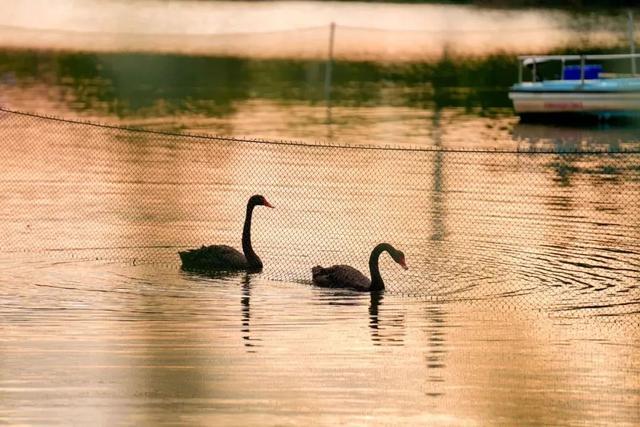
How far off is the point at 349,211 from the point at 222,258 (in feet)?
14.2

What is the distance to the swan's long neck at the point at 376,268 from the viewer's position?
18.4 meters

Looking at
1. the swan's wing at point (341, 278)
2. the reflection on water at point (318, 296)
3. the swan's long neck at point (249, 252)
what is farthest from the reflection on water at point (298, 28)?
the swan's wing at point (341, 278)

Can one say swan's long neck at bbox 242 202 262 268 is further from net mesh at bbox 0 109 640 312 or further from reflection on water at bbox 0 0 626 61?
reflection on water at bbox 0 0 626 61

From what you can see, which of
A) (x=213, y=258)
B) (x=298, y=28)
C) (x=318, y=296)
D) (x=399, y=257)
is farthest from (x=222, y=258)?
(x=298, y=28)

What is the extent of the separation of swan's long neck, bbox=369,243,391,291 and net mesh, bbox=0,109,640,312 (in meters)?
0.32

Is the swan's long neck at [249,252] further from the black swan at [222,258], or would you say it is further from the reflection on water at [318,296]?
the reflection on water at [318,296]

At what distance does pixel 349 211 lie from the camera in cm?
2355

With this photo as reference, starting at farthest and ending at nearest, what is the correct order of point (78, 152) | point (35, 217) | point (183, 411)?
point (78, 152), point (35, 217), point (183, 411)

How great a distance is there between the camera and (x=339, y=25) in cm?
7781

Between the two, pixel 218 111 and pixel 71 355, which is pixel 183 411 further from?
pixel 218 111

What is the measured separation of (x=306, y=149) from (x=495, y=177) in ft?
16.7

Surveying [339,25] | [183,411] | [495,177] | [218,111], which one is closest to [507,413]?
[183,411]

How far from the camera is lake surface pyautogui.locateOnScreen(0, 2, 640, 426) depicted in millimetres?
13922

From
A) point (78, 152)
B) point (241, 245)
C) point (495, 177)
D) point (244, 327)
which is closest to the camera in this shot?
point (244, 327)
